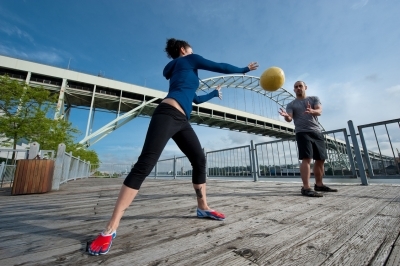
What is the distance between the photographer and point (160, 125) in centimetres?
138

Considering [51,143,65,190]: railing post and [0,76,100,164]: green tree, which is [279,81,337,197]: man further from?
[0,76,100,164]: green tree

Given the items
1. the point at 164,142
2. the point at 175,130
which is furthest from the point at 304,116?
the point at 164,142

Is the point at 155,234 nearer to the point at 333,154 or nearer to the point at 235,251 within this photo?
the point at 235,251

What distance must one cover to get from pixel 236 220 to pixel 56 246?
126 centimetres

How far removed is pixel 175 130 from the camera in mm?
1477

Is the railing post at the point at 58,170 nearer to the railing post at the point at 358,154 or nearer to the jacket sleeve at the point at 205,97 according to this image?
the jacket sleeve at the point at 205,97

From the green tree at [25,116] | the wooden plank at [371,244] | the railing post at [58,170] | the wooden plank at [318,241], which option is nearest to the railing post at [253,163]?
the wooden plank at [318,241]

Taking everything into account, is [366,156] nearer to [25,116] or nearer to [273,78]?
[273,78]

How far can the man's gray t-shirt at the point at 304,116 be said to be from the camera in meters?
3.03

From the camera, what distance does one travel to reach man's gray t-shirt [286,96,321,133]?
303cm

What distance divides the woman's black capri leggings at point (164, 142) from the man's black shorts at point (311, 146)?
A: 6.47 ft

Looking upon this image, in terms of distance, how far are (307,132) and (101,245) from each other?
3.08 m

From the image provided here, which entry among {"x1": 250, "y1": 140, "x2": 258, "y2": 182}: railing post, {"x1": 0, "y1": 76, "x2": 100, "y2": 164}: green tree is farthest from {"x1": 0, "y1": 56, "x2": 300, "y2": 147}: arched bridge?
{"x1": 250, "y1": 140, "x2": 258, "y2": 182}: railing post

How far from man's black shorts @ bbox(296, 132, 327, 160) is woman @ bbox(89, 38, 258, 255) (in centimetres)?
167
